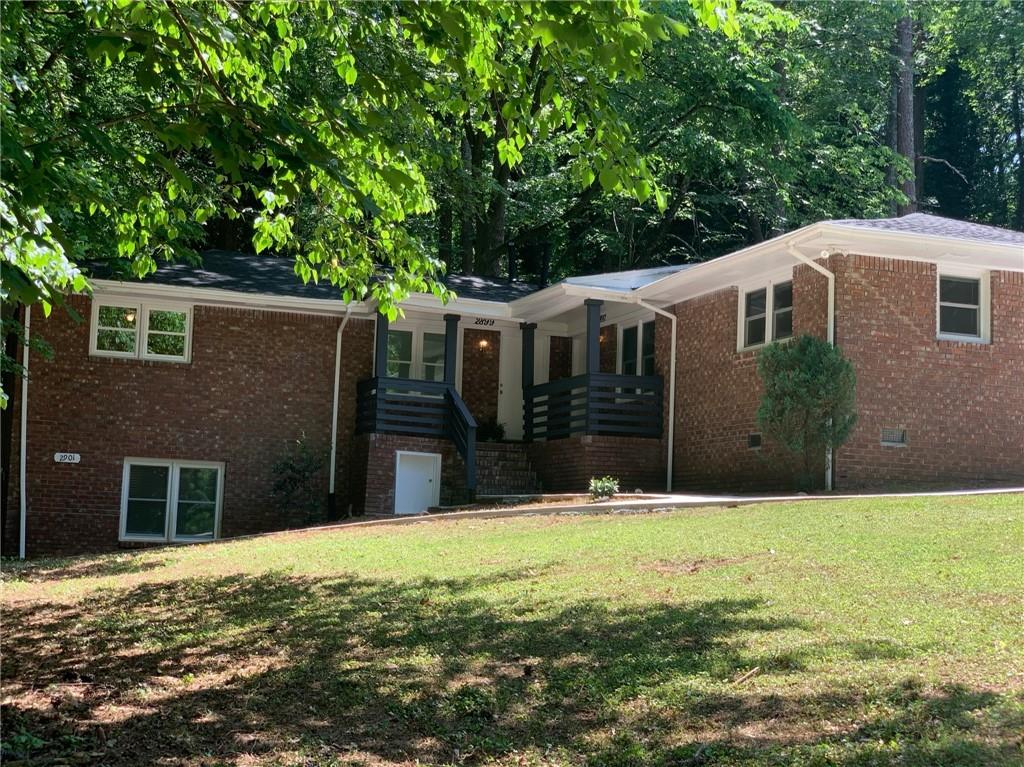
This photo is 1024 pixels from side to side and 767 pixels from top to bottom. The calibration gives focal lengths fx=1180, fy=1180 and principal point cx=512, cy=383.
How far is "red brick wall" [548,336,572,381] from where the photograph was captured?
79.3 ft

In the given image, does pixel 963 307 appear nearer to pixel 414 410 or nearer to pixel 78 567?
pixel 414 410

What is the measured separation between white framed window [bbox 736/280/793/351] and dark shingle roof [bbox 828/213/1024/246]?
1.49 metres

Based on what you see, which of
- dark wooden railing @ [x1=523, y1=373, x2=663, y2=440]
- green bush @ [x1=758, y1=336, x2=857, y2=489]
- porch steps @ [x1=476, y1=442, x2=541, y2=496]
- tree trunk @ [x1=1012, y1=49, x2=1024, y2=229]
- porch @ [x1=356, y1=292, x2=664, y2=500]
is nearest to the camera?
green bush @ [x1=758, y1=336, x2=857, y2=489]

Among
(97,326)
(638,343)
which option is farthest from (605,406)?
(97,326)

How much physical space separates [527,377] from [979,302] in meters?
8.62

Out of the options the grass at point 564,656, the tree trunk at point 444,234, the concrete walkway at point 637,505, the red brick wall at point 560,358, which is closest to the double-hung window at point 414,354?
the red brick wall at point 560,358

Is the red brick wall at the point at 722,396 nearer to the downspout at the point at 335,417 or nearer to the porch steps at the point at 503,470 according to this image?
the porch steps at the point at 503,470

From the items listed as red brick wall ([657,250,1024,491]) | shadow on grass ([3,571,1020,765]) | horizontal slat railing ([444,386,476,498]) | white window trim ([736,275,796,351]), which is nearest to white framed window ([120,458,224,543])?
horizontal slat railing ([444,386,476,498])

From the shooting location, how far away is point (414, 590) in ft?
32.4

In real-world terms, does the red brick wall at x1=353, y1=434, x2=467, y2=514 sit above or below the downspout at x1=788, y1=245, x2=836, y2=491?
below

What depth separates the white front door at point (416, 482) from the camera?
2089cm

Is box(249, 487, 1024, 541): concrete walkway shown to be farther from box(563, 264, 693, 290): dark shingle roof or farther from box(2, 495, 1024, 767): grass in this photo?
box(563, 264, 693, 290): dark shingle roof

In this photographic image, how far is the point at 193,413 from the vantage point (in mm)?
20766

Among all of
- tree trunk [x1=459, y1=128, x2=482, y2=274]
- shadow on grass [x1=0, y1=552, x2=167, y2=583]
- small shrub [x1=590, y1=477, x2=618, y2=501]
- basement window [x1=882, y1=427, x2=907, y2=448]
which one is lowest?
shadow on grass [x1=0, y1=552, x2=167, y2=583]
